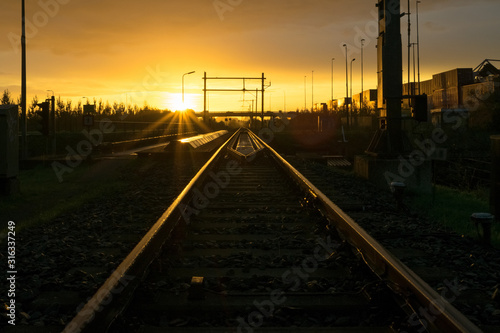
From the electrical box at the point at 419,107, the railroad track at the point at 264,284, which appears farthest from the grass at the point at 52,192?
the electrical box at the point at 419,107

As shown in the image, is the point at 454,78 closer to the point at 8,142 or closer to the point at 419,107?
the point at 419,107

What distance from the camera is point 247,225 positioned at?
6215 mm

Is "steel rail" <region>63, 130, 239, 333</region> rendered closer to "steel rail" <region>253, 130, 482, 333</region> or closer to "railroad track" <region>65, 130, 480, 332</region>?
"railroad track" <region>65, 130, 480, 332</region>

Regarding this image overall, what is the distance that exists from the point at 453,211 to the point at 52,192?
8.61m

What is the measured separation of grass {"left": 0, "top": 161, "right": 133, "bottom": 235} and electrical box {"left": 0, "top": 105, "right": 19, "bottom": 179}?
22.3 inches

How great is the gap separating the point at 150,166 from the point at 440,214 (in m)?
9.97

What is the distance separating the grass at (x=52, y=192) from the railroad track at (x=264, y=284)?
3213 millimetres

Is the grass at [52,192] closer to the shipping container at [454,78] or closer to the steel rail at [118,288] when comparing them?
the steel rail at [118,288]

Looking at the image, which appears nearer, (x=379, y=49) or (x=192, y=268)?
(x=192, y=268)

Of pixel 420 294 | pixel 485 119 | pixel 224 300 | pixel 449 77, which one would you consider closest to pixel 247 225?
pixel 224 300

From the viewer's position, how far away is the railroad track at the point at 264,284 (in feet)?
10.3

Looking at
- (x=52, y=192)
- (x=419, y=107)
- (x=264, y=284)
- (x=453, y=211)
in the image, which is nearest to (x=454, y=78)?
(x=419, y=107)

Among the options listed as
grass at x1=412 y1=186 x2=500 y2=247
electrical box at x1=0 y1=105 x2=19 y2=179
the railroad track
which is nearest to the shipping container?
grass at x1=412 y1=186 x2=500 y2=247

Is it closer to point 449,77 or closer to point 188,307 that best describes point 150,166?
point 188,307
